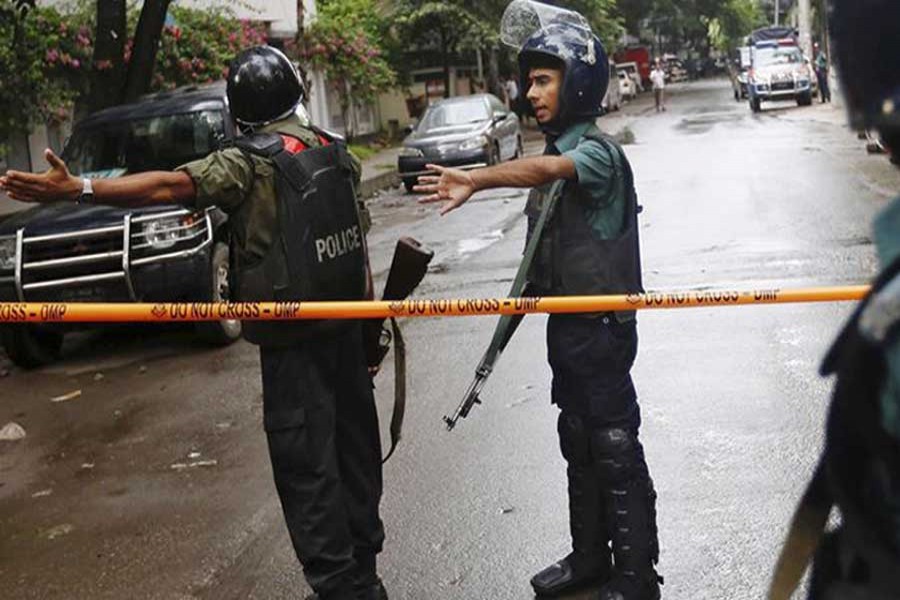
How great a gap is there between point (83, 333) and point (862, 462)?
32.7 feet

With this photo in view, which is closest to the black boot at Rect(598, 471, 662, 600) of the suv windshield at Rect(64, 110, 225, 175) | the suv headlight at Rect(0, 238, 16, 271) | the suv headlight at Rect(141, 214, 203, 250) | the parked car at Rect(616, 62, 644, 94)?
the suv headlight at Rect(141, 214, 203, 250)

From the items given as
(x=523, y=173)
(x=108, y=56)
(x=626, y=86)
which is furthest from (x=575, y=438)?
(x=626, y=86)

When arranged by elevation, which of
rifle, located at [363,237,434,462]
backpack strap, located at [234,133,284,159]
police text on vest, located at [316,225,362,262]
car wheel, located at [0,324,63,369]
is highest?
backpack strap, located at [234,133,284,159]

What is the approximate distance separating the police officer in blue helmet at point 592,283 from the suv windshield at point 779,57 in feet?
118

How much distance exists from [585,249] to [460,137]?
17880mm

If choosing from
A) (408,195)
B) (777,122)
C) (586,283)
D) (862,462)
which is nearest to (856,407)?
(862,462)

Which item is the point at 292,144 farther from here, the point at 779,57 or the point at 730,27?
the point at 730,27

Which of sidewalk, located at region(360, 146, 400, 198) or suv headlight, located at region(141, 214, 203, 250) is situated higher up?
suv headlight, located at region(141, 214, 203, 250)

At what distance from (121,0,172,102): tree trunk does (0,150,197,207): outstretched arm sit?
1040 centimetres

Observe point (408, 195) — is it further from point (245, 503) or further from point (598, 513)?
point (598, 513)

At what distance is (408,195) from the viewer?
21453mm

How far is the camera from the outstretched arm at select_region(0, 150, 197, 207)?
3.32 metres

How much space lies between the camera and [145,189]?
349 cm

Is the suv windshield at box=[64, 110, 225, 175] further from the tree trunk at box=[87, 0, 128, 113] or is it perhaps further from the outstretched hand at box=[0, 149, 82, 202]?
the outstretched hand at box=[0, 149, 82, 202]
